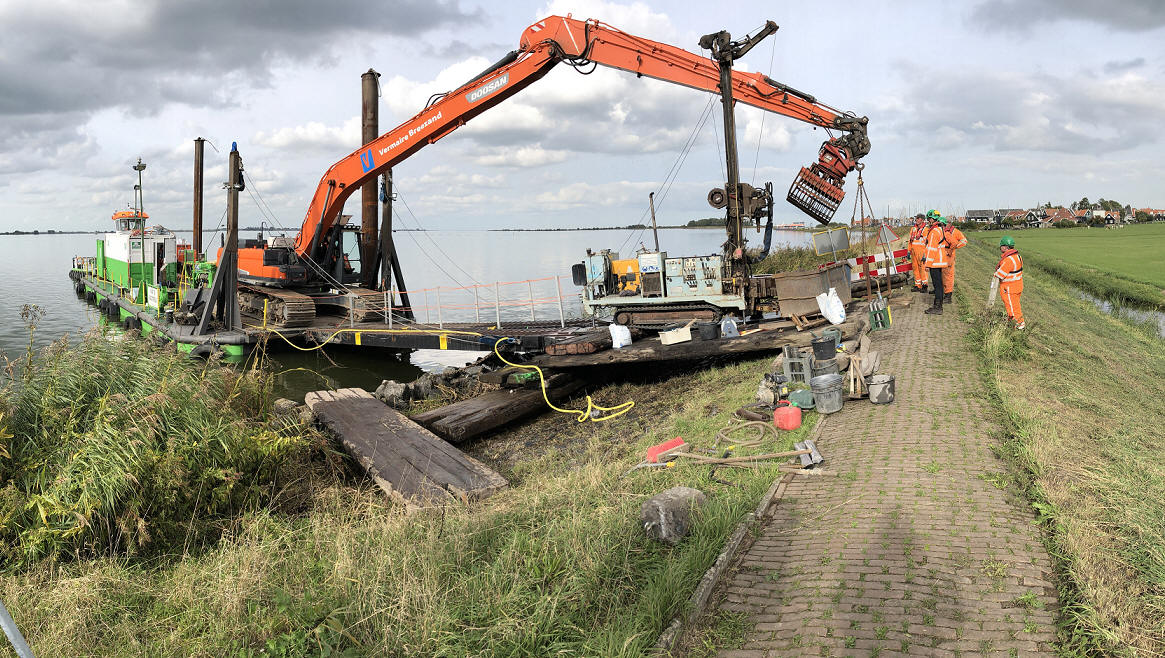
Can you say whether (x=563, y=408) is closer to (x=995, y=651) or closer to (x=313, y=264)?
(x=995, y=651)

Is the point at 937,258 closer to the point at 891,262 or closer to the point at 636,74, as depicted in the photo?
the point at 891,262

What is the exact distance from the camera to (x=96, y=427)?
5.68 meters

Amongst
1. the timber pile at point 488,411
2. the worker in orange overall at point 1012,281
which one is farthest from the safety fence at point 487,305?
the worker in orange overall at point 1012,281

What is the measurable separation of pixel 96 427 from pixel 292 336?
40.3 feet

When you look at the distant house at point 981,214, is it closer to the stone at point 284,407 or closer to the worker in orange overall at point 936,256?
the worker in orange overall at point 936,256

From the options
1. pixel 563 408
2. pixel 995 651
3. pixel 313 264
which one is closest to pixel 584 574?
pixel 995 651

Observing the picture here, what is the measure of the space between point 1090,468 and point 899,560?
7.57 feet

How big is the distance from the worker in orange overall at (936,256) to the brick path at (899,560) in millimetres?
6659

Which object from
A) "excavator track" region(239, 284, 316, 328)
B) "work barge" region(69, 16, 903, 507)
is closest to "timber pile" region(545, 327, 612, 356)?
"work barge" region(69, 16, 903, 507)

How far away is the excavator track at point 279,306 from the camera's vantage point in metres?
17.6

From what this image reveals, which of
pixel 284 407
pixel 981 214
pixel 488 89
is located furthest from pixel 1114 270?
pixel 981 214

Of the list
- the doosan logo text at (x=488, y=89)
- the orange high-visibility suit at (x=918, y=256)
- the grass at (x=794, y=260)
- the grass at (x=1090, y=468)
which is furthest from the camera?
the grass at (x=794, y=260)

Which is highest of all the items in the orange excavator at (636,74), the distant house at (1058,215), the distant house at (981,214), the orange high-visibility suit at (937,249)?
the distant house at (981,214)

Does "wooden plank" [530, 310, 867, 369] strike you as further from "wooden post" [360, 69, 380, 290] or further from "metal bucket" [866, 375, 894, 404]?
"wooden post" [360, 69, 380, 290]
